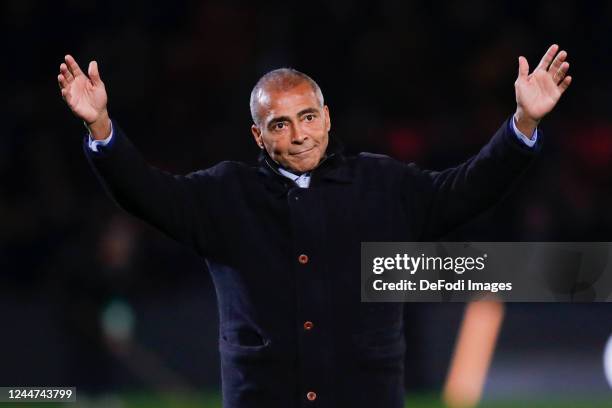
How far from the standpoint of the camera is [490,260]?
5.76m

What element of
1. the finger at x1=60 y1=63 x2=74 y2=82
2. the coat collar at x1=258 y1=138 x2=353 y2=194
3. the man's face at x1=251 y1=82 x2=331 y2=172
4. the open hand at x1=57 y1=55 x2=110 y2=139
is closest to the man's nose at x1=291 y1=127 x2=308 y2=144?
the man's face at x1=251 y1=82 x2=331 y2=172

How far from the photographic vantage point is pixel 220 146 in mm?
10609

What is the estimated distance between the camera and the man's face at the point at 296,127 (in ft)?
14.5

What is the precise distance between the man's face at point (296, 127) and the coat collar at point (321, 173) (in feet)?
0.09

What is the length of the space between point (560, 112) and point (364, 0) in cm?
192

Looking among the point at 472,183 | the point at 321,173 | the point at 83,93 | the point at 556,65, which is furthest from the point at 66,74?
the point at 556,65

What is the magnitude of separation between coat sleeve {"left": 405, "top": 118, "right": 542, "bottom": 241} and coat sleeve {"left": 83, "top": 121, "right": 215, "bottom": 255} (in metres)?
0.69

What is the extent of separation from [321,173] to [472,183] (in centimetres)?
49

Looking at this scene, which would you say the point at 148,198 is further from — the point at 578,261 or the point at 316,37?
the point at 316,37

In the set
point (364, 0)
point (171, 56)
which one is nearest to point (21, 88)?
point (171, 56)

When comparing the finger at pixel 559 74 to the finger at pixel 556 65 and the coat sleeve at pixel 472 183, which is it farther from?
the coat sleeve at pixel 472 183

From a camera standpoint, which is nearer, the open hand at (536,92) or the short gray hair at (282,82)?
the open hand at (536,92)

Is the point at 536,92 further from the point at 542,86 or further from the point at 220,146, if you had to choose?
the point at 220,146

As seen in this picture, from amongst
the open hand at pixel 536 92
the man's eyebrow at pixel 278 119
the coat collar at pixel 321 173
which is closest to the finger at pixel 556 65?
the open hand at pixel 536 92
